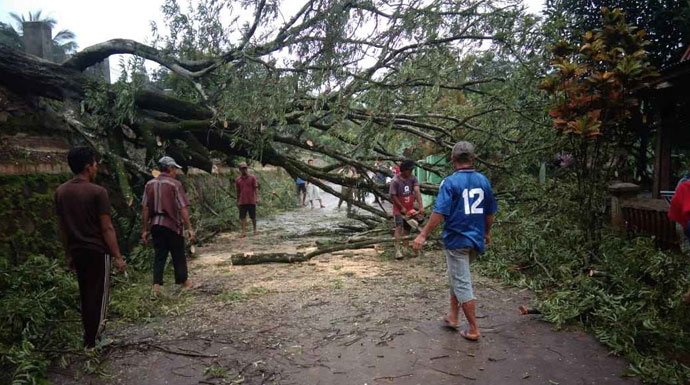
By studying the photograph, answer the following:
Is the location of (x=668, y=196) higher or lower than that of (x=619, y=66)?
lower

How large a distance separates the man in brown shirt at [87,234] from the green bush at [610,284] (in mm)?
4151

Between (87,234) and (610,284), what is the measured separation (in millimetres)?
5096

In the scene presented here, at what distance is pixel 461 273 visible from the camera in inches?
148

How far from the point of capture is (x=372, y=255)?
7691 millimetres

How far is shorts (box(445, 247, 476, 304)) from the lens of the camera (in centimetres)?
375

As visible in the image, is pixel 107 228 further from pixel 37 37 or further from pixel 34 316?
pixel 37 37

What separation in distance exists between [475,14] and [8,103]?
7.91 m

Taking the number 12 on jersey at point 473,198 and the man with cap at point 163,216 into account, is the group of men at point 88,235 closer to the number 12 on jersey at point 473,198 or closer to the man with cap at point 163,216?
the man with cap at point 163,216

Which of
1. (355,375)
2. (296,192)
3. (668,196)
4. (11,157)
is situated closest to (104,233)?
(355,375)

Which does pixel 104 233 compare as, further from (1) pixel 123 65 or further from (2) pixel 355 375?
(1) pixel 123 65

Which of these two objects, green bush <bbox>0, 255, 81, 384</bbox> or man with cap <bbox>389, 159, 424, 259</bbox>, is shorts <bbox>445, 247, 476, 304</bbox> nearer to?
man with cap <bbox>389, 159, 424, 259</bbox>

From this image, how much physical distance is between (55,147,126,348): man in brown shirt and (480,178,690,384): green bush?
4151 mm

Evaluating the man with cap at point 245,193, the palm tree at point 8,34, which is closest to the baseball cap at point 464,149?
the man with cap at point 245,193

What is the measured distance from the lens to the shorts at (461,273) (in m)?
3.75
